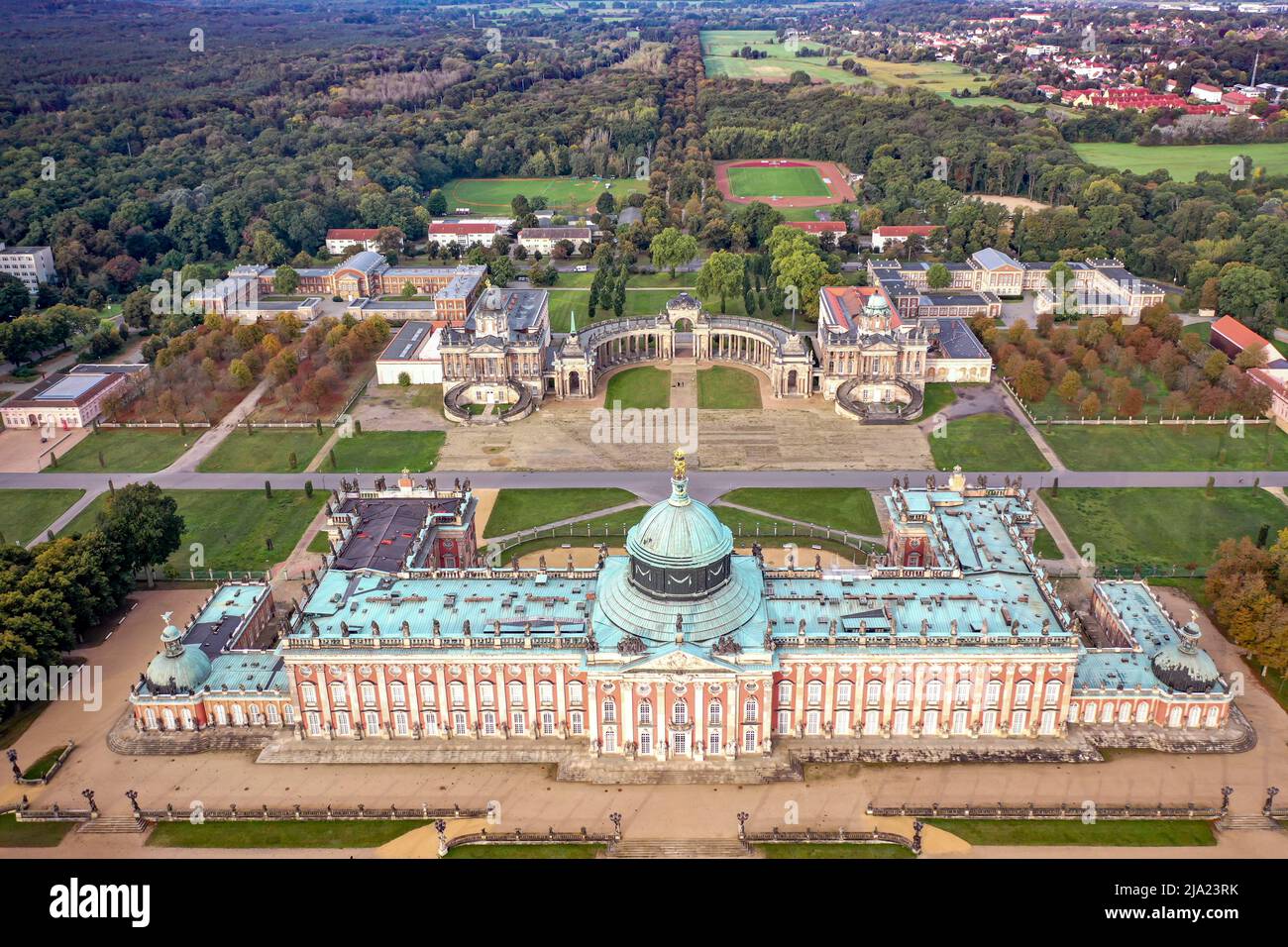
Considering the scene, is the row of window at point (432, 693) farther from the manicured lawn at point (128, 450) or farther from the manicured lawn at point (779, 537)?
the manicured lawn at point (128, 450)

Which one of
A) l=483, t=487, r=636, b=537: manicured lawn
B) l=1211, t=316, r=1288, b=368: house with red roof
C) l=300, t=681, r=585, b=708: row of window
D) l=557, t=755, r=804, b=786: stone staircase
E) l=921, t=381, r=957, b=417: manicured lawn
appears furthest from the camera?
l=1211, t=316, r=1288, b=368: house with red roof

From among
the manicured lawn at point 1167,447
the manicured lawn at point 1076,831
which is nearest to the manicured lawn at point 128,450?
the manicured lawn at point 1076,831

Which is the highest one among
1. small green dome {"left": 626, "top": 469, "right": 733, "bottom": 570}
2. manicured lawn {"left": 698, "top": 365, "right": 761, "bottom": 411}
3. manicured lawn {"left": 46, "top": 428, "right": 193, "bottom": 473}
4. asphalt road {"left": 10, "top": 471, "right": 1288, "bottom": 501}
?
small green dome {"left": 626, "top": 469, "right": 733, "bottom": 570}

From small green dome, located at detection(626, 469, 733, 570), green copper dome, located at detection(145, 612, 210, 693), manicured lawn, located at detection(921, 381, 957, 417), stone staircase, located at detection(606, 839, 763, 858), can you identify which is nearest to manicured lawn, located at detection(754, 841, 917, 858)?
stone staircase, located at detection(606, 839, 763, 858)

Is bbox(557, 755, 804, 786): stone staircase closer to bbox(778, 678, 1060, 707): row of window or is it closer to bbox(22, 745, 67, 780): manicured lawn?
bbox(778, 678, 1060, 707): row of window

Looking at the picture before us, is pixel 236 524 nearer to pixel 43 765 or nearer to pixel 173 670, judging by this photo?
pixel 173 670

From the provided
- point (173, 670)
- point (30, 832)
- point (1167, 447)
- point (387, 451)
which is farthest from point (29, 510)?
point (1167, 447)
